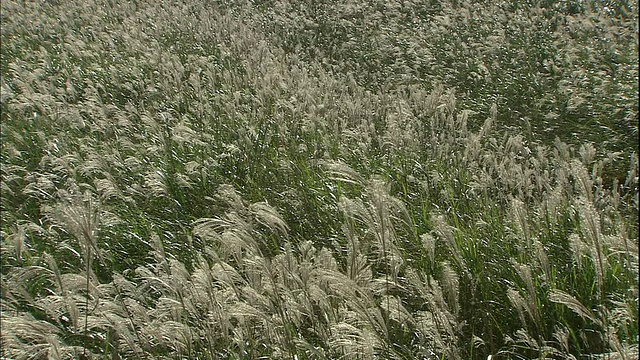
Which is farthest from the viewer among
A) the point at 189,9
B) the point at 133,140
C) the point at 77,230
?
the point at 189,9

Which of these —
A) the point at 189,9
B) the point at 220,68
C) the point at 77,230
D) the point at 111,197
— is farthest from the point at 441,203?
the point at 189,9

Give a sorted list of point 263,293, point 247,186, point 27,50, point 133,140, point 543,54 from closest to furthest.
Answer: point 263,293 < point 247,186 < point 133,140 < point 543,54 < point 27,50

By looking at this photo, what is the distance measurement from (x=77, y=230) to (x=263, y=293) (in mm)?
786

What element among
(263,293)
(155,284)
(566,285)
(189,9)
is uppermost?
(189,9)

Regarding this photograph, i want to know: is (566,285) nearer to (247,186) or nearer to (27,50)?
(247,186)

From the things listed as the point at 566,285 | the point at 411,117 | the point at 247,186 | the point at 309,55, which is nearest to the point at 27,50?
the point at 309,55

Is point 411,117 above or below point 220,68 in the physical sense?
below

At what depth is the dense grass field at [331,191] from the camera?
2.09 metres

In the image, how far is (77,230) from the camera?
2.02m

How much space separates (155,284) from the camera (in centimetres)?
254

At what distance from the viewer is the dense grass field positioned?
209 cm

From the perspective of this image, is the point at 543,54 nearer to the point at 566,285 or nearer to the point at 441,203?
the point at 441,203

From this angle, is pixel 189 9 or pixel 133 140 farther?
pixel 189 9

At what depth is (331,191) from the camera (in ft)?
11.7
